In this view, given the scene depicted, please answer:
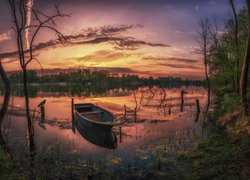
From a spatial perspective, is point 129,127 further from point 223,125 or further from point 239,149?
point 239,149

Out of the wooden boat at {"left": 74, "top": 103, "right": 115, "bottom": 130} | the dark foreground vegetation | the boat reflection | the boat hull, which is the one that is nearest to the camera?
the dark foreground vegetation

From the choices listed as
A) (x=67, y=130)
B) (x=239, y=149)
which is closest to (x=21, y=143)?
(x=67, y=130)

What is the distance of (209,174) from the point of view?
12945 millimetres

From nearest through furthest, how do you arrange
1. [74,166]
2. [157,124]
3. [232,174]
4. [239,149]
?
1. [232,174]
2. [239,149]
3. [74,166]
4. [157,124]

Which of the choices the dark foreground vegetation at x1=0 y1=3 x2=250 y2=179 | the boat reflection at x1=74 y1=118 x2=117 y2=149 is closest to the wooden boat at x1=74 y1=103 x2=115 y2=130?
the boat reflection at x1=74 y1=118 x2=117 y2=149

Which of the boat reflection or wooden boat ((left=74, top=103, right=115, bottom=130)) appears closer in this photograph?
the boat reflection

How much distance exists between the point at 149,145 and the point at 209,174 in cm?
1015

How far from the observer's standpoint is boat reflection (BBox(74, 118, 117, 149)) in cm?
2468

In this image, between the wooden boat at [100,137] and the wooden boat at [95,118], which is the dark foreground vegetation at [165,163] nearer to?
the wooden boat at [100,137]

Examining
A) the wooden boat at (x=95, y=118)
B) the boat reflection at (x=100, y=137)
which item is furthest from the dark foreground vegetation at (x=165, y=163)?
the wooden boat at (x=95, y=118)

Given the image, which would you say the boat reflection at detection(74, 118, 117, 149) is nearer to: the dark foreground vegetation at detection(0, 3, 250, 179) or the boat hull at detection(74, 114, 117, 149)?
the boat hull at detection(74, 114, 117, 149)

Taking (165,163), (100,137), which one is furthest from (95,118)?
(165,163)

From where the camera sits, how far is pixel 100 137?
26.6 metres

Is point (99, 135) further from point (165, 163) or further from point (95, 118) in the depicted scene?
point (165, 163)
